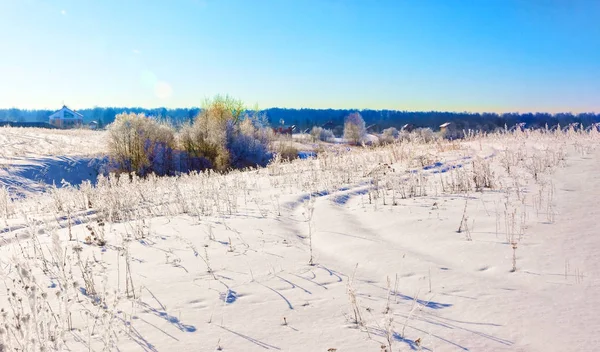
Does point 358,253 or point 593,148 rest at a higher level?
point 593,148

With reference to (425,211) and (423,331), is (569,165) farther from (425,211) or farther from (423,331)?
(423,331)

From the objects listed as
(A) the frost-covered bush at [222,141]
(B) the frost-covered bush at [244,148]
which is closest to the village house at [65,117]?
(A) the frost-covered bush at [222,141]

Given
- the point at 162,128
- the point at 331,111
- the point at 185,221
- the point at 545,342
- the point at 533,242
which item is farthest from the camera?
the point at 331,111

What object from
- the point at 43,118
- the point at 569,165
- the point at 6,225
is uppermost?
the point at 43,118

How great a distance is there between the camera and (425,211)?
20.7ft

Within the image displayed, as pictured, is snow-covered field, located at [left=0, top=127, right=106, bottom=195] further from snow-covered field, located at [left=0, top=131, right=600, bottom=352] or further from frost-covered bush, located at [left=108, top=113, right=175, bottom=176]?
snow-covered field, located at [left=0, top=131, right=600, bottom=352]

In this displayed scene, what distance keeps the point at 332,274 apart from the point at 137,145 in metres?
26.0

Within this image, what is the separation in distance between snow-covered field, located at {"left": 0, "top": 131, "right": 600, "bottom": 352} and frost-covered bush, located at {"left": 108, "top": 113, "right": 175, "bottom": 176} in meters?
19.6

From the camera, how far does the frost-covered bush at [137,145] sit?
2667cm

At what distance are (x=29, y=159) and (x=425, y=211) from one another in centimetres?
2559

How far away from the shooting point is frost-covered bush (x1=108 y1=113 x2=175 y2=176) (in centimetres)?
2667

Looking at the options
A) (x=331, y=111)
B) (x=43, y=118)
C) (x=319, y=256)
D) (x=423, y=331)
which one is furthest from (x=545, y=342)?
(x=43, y=118)

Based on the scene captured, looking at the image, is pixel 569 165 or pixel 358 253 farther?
pixel 569 165

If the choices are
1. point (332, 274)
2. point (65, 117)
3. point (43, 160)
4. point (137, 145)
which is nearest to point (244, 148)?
point (137, 145)
